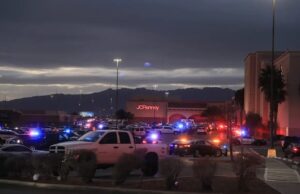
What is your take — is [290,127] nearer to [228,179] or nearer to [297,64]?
[297,64]

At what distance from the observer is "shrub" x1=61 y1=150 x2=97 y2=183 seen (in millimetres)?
21180

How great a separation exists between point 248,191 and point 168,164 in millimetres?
2745

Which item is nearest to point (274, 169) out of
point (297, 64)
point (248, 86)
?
point (297, 64)

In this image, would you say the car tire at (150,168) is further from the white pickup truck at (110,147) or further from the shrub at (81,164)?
the shrub at (81,164)

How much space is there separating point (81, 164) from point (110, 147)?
17.1 feet

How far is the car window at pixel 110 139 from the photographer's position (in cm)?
2645

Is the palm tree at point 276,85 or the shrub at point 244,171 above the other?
the palm tree at point 276,85

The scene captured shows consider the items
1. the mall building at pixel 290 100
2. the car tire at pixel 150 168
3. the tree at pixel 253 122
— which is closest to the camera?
the car tire at pixel 150 168

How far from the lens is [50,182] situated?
2141cm

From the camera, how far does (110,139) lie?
26703 mm

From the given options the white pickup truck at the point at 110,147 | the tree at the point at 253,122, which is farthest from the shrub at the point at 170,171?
the tree at the point at 253,122

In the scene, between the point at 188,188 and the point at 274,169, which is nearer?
the point at 188,188

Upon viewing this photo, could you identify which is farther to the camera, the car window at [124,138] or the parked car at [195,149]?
the parked car at [195,149]

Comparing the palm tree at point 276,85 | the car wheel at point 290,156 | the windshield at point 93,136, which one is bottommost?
the car wheel at point 290,156
